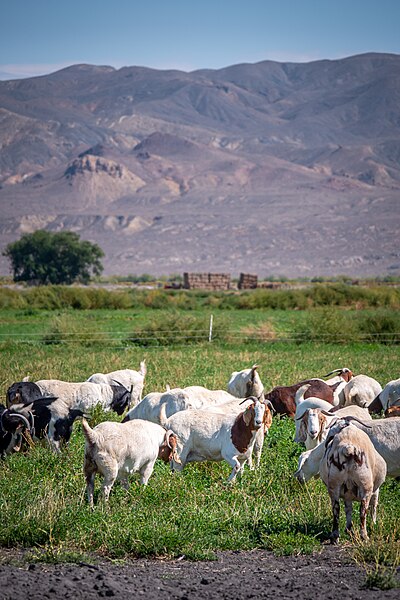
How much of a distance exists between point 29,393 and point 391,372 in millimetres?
10190

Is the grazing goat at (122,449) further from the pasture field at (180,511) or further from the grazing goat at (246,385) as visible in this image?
the grazing goat at (246,385)

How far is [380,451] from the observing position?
34.9 ft

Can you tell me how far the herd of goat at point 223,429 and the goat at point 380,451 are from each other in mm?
12

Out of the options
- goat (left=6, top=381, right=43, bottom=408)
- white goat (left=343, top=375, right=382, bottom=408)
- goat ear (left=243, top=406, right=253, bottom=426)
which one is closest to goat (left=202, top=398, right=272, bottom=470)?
goat ear (left=243, top=406, right=253, bottom=426)

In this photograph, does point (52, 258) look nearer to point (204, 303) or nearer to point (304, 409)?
point (204, 303)

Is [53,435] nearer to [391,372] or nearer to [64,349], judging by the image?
[391,372]

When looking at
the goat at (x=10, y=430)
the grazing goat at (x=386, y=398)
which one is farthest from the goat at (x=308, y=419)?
the goat at (x=10, y=430)

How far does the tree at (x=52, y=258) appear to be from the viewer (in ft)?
293

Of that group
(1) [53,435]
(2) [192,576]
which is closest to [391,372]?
(1) [53,435]

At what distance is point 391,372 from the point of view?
2156 centimetres

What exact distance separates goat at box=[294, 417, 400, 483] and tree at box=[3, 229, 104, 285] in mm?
79847

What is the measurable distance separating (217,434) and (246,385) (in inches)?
181

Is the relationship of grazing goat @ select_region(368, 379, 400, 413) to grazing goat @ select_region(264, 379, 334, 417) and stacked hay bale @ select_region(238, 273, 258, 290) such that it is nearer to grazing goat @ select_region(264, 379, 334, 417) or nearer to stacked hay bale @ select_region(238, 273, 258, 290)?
grazing goat @ select_region(264, 379, 334, 417)

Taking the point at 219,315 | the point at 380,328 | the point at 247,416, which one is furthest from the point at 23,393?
the point at 219,315
